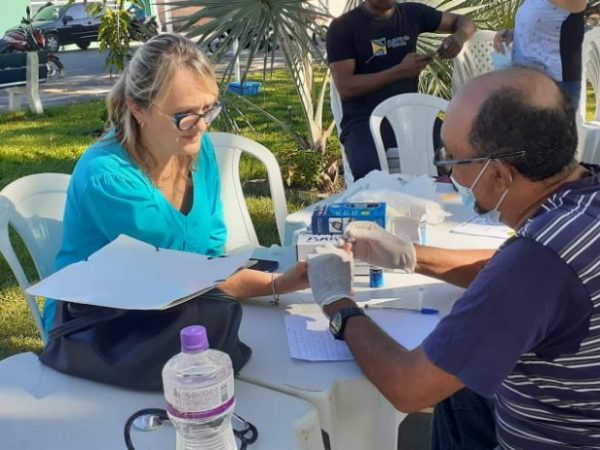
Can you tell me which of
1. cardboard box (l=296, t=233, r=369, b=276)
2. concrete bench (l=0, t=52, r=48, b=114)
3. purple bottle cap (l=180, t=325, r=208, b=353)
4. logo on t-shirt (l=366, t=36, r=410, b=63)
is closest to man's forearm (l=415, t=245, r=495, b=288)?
cardboard box (l=296, t=233, r=369, b=276)

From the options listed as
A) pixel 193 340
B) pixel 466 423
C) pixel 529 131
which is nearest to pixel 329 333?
pixel 466 423

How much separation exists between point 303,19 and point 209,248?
2.47m

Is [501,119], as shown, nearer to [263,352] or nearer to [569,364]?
[569,364]

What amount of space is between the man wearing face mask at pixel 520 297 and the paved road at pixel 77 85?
7482 mm

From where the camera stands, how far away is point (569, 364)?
4.02 ft

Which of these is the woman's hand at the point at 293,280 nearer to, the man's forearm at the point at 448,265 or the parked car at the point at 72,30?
the man's forearm at the point at 448,265

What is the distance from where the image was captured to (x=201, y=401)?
3.64 feet

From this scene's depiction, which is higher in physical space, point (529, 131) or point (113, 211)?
point (529, 131)

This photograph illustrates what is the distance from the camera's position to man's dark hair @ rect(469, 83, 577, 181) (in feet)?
4.16

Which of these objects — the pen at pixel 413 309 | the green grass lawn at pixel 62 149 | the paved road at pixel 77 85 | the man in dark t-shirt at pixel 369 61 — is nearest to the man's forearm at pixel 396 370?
the pen at pixel 413 309

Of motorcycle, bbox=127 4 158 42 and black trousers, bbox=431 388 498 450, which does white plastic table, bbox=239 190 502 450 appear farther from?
motorcycle, bbox=127 4 158 42

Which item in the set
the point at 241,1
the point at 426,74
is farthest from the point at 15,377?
the point at 426,74

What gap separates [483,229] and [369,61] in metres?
1.92

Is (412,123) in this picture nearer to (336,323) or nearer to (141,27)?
(141,27)
